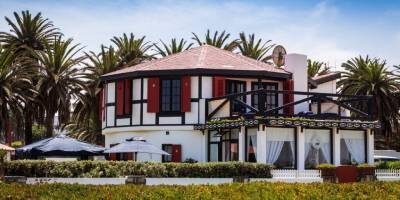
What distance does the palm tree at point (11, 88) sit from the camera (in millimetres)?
43906

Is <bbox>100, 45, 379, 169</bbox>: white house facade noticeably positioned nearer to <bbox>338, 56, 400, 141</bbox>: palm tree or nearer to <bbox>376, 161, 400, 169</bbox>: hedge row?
<bbox>376, 161, 400, 169</bbox>: hedge row

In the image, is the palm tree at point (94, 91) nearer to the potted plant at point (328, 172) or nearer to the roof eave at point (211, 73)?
the roof eave at point (211, 73)

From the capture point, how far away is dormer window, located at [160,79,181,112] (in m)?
40.0

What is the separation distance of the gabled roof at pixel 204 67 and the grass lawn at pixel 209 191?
21.7 metres

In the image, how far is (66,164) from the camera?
29812 mm

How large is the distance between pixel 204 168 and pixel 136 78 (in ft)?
39.2

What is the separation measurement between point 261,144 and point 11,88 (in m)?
17.8

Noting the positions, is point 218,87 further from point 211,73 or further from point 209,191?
point 209,191

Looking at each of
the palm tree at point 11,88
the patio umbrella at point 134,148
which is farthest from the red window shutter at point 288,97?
the palm tree at point 11,88

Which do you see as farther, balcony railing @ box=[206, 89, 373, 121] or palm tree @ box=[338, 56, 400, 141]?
palm tree @ box=[338, 56, 400, 141]

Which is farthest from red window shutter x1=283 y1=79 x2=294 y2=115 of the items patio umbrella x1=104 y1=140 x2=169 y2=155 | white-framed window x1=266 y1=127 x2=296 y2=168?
patio umbrella x1=104 y1=140 x2=169 y2=155

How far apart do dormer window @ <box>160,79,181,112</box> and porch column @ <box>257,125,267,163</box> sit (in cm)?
683

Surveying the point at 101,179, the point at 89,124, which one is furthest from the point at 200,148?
the point at 89,124

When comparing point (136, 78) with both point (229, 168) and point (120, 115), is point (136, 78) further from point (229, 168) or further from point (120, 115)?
point (229, 168)
